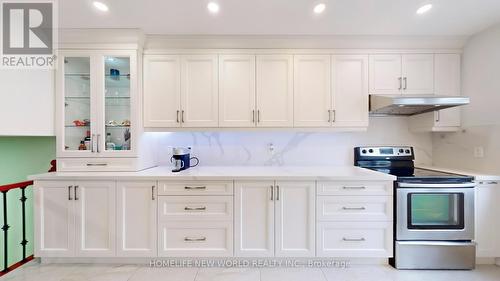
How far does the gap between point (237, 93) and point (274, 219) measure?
1344 millimetres

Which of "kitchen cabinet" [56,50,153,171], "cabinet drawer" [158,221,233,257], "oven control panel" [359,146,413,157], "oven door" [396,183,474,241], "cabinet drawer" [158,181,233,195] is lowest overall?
"cabinet drawer" [158,221,233,257]

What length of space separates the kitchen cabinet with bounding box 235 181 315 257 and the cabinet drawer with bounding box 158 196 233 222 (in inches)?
4.5

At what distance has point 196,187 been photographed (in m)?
2.41

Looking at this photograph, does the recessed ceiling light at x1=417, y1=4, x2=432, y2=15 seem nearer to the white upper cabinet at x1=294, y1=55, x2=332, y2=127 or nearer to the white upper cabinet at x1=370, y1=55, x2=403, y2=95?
the white upper cabinet at x1=370, y1=55, x2=403, y2=95

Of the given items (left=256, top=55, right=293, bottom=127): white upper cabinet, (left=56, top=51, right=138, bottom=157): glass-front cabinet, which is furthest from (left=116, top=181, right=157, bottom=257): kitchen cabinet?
(left=256, top=55, right=293, bottom=127): white upper cabinet

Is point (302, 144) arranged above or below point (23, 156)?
above

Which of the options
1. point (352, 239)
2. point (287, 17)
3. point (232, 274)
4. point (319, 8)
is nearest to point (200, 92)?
point (287, 17)

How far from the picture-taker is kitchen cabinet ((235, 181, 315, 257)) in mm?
2400

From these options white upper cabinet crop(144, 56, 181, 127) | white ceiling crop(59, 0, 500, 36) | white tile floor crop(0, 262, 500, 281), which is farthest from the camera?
white upper cabinet crop(144, 56, 181, 127)

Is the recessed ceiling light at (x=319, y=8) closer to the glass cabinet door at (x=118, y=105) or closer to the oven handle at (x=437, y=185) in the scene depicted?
the oven handle at (x=437, y=185)

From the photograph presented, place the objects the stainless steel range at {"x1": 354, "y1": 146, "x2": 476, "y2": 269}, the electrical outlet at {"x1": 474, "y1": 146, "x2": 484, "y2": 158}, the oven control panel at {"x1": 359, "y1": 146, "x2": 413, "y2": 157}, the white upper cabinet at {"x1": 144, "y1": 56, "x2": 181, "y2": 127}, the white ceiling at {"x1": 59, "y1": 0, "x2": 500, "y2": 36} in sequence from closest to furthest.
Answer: the white ceiling at {"x1": 59, "y1": 0, "x2": 500, "y2": 36}, the stainless steel range at {"x1": 354, "y1": 146, "x2": 476, "y2": 269}, the electrical outlet at {"x1": 474, "y1": 146, "x2": 484, "y2": 158}, the white upper cabinet at {"x1": 144, "y1": 56, "x2": 181, "y2": 127}, the oven control panel at {"x1": 359, "y1": 146, "x2": 413, "y2": 157}

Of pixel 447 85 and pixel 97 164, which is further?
pixel 447 85

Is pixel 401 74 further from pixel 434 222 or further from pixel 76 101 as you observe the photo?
pixel 76 101

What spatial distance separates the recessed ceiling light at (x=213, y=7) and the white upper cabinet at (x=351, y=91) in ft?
4.50
